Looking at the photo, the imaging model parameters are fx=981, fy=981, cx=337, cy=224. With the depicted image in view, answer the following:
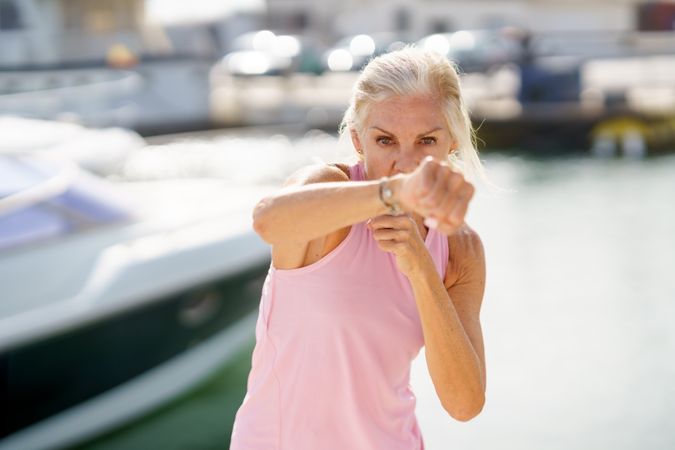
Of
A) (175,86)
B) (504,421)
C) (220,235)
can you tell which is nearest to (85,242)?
(220,235)

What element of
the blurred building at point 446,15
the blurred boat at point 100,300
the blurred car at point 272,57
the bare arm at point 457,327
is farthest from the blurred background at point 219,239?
the blurred building at point 446,15

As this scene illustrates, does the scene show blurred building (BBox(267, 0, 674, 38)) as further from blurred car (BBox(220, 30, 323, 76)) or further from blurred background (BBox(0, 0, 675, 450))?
blurred background (BBox(0, 0, 675, 450))

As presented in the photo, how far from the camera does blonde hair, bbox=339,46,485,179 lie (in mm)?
1708

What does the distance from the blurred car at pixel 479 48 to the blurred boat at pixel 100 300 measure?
19912 mm

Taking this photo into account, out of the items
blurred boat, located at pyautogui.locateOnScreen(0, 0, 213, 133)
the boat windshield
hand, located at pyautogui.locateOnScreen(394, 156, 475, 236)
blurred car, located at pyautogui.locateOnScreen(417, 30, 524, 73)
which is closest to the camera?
hand, located at pyautogui.locateOnScreen(394, 156, 475, 236)

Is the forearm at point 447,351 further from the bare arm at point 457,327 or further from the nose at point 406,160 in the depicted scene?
the nose at point 406,160

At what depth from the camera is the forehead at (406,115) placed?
1696mm

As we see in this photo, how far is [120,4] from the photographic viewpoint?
2200 centimetres

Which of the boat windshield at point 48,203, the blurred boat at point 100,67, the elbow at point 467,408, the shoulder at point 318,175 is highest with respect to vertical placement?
the shoulder at point 318,175

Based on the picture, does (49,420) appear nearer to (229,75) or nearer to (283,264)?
(283,264)

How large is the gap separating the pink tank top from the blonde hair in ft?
0.55

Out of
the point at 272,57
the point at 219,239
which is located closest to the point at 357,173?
the point at 219,239

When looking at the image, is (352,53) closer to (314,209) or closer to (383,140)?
(383,140)

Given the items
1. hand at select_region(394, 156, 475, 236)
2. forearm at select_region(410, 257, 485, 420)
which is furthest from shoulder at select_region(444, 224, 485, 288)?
hand at select_region(394, 156, 475, 236)
